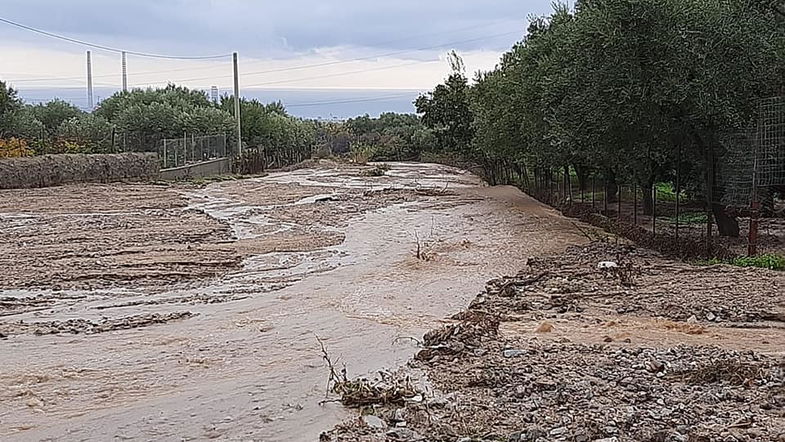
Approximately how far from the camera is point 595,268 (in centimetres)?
1532

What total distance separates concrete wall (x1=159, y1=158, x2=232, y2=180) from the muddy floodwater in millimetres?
14100

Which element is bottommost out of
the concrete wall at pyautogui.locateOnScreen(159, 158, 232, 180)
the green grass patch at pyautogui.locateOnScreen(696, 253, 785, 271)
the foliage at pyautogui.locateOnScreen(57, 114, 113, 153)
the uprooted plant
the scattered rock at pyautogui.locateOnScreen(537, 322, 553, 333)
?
the uprooted plant

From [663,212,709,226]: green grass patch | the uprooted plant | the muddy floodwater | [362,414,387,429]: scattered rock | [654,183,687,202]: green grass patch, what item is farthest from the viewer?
[654,183,687,202]: green grass patch

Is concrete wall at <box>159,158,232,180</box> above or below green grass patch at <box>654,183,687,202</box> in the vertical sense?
above

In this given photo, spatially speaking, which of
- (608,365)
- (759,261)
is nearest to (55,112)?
(759,261)

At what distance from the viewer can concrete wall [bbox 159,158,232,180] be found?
43.0 meters

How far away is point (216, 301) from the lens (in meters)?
13.1

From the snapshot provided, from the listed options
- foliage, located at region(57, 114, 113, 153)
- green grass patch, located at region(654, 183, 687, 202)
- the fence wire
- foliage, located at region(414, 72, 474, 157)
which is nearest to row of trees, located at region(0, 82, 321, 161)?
foliage, located at region(57, 114, 113, 153)

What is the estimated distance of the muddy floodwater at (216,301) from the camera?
26.3 ft

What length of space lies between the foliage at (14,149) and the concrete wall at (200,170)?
265 inches

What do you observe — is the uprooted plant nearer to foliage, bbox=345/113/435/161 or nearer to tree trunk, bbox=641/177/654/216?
tree trunk, bbox=641/177/654/216

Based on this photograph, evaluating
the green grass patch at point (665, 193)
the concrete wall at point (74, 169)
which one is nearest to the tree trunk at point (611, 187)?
the green grass patch at point (665, 193)

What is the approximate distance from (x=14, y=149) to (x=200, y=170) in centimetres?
1157

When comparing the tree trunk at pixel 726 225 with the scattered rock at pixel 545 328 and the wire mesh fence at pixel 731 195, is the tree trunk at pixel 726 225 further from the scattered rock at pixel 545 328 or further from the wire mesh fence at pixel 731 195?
the scattered rock at pixel 545 328
